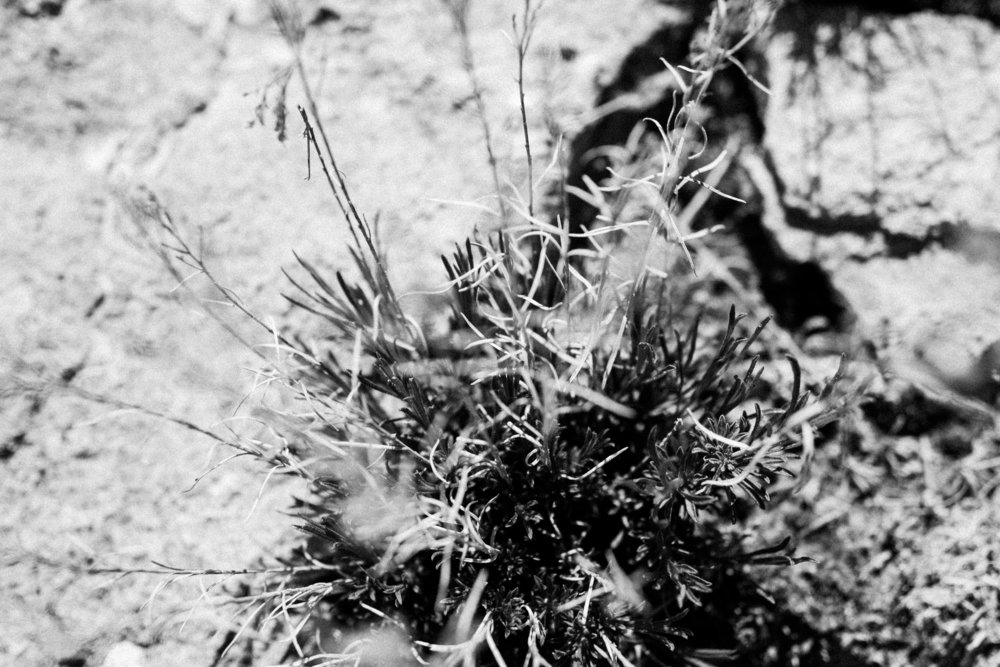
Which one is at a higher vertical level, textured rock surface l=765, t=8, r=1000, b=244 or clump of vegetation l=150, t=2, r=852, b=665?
textured rock surface l=765, t=8, r=1000, b=244

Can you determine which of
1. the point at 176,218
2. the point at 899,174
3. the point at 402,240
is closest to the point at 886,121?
the point at 899,174

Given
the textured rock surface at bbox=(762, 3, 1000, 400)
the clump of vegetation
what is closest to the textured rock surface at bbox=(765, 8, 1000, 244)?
the textured rock surface at bbox=(762, 3, 1000, 400)

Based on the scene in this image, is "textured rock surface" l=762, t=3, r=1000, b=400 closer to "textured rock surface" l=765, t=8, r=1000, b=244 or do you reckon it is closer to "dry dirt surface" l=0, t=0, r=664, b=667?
"textured rock surface" l=765, t=8, r=1000, b=244

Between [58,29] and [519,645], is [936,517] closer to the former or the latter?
[519,645]

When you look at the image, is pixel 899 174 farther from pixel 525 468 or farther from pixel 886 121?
pixel 525 468

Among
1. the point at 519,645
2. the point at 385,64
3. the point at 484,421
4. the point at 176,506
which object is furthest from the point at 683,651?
the point at 385,64

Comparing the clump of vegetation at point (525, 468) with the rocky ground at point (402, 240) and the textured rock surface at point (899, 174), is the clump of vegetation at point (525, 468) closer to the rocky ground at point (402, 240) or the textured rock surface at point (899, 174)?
the rocky ground at point (402, 240)

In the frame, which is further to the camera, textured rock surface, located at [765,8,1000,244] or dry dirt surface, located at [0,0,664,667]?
textured rock surface, located at [765,8,1000,244]
